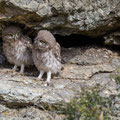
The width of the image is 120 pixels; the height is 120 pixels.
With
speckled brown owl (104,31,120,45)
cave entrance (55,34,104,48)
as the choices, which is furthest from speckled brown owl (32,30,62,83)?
speckled brown owl (104,31,120,45)

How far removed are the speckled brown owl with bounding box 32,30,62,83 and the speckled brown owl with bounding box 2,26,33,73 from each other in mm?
403

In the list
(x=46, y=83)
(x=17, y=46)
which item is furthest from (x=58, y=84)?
(x=17, y=46)

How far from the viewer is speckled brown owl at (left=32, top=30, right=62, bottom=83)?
4934mm

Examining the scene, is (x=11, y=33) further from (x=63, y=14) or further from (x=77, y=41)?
(x=77, y=41)

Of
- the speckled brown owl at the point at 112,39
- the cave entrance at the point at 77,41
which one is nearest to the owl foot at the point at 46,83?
the cave entrance at the point at 77,41

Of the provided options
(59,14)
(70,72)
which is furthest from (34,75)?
(59,14)

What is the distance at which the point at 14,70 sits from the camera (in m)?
5.73

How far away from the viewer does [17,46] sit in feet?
18.0

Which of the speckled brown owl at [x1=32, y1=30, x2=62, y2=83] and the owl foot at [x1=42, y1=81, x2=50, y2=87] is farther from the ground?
the speckled brown owl at [x1=32, y1=30, x2=62, y2=83]

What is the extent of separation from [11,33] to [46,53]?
3.05 ft

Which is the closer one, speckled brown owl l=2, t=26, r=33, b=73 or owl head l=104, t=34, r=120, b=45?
speckled brown owl l=2, t=26, r=33, b=73

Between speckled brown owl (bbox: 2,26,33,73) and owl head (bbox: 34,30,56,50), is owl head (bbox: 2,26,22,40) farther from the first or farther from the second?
owl head (bbox: 34,30,56,50)

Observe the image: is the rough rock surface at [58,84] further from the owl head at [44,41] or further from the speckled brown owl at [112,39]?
the owl head at [44,41]

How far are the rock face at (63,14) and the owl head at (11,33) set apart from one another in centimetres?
16
